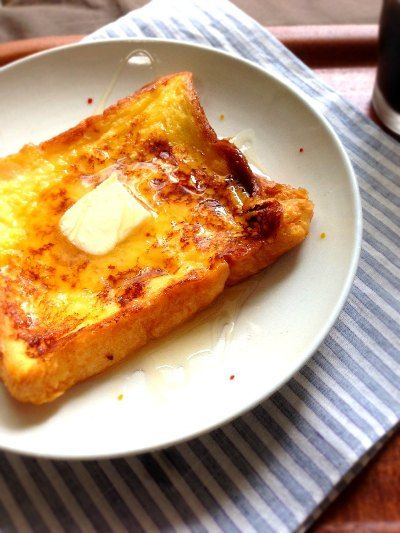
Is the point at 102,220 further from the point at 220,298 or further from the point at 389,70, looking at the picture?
the point at 389,70

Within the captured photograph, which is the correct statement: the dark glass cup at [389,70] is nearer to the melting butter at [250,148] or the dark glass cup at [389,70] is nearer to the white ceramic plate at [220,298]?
the white ceramic plate at [220,298]

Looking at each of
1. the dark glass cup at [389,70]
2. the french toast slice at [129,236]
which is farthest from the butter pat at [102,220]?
the dark glass cup at [389,70]

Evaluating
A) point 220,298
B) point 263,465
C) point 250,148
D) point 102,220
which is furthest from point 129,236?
point 263,465

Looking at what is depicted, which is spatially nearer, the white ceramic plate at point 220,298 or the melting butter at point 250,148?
the white ceramic plate at point 220,298

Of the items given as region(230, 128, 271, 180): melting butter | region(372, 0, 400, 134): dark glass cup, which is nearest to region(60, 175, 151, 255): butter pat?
region(230, 128, 271, 180): melting butter

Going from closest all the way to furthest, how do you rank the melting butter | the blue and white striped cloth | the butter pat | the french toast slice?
the blue and white striped cloth
the french toast slice
the butter pat
the melting butter

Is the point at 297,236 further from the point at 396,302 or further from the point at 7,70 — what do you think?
the point at 7,70

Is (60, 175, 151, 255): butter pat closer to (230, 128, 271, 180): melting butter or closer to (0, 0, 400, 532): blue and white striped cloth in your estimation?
(230, 128, 271, 180): melting butter
